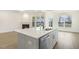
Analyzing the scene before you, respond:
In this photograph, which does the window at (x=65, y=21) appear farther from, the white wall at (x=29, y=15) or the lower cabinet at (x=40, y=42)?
the white wall at (x=29, y=15)

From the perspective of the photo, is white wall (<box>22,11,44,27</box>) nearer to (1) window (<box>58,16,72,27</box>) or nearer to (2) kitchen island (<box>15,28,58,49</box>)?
(2) kitchen island (<box>15,28,58,49</box>)

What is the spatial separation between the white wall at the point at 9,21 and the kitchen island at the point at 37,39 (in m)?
0.08

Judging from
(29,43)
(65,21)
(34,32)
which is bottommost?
(29,43)

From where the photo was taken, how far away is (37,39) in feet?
3.04

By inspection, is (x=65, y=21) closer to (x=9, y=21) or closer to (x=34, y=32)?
(x=34, y=32)

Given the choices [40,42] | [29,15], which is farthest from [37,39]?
[29,15]

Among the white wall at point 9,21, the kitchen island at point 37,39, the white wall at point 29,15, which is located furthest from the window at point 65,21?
the white wall at point 9,21

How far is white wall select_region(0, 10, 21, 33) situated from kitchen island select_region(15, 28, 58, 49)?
78 mm

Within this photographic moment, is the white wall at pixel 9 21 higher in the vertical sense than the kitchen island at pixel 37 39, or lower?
higher

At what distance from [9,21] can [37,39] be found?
0.36m

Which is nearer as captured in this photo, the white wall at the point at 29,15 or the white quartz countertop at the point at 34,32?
the white wall at the point at 29,15

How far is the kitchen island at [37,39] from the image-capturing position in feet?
2.97
